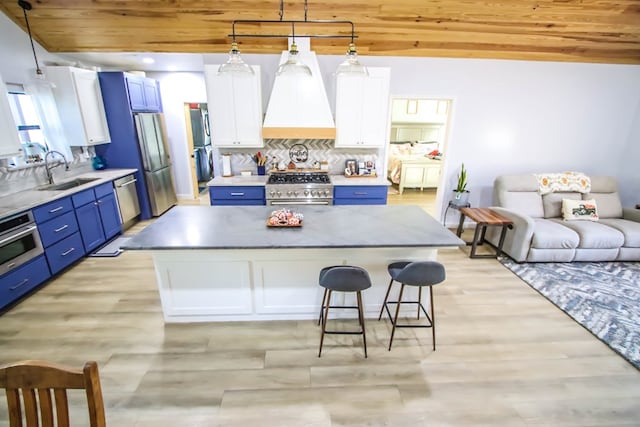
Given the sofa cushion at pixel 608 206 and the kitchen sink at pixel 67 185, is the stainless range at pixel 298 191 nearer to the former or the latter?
the kitchen sink at pixel 67 185

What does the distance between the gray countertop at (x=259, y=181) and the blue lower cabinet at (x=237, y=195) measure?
0.06 meters

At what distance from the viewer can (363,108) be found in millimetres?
3963

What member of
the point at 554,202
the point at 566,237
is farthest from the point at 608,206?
the point at 566,237

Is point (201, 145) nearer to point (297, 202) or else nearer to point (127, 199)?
point (127, 199)

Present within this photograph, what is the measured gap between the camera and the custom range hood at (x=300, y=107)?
12.1 ft

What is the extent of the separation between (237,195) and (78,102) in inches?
98.6

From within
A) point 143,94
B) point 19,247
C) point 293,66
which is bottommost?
point 19,247

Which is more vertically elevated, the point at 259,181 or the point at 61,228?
the point at 259,181

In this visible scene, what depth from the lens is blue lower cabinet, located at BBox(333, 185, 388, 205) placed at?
13.4ft

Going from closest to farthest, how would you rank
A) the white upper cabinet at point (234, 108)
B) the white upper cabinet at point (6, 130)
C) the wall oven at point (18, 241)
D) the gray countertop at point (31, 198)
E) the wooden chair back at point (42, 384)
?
1. the wooden chair back at point (42, 384)
2. the wall oven at point (18, 241)
3. the gray countertop at point (31, 198)
4. the white upper cabinet at point (6, 130)
5. the white upper cabinet at point (234, 108)

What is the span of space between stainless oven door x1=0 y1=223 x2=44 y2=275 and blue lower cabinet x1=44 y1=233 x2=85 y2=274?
0.50ft

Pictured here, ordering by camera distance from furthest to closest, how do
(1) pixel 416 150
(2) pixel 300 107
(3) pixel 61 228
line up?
(1) pixel 416 150, (2) pixel 300 107, (3) pixel 61 228

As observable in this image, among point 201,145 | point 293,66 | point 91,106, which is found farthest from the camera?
point 201,145

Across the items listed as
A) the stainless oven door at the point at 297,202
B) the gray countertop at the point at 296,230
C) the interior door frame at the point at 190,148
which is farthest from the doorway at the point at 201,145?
the gray countertop at the point at 296,230
